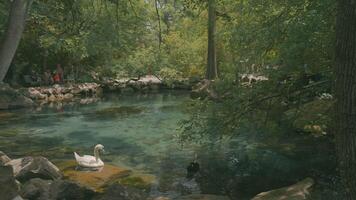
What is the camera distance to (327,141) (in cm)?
1234

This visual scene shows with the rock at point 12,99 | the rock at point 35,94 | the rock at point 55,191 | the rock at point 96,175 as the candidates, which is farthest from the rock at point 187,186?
the rock at point 35,94

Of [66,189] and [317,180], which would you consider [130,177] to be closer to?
[66,189]

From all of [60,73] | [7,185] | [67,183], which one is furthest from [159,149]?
[60,73]

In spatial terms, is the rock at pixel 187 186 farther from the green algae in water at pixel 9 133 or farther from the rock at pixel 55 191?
the green algae in water at pixel 9 133

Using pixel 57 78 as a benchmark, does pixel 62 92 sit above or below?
below

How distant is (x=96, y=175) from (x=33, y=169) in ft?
4.42

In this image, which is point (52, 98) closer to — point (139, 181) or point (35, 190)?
point (139, 181)

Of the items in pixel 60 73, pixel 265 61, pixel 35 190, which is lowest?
pixel 35 190

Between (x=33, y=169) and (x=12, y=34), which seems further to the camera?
(x=33, y=169)

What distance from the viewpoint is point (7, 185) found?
6082 mm

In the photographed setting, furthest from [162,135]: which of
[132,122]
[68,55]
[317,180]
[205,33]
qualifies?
[205,33]

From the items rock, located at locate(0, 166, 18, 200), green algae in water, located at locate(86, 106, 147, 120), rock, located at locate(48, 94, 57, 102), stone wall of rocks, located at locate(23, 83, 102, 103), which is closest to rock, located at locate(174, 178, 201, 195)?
rock, located at locate(0, 166, 18, 200)

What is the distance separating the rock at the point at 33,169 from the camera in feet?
29.1

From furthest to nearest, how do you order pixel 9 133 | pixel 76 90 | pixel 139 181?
1. pixel 76 90
2. pixel 9 133
3. pixel 139 181
